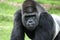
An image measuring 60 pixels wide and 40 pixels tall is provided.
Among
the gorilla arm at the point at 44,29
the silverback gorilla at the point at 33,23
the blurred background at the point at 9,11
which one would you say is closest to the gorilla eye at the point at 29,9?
the silverback gorilla at the point at 33,23

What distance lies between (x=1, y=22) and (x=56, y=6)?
26.0 ft

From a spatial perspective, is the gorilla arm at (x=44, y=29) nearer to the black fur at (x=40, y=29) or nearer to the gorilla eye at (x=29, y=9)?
the black fur at (x=40, y=29)

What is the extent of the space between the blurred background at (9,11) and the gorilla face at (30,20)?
2.98 m

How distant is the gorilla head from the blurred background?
305 cm

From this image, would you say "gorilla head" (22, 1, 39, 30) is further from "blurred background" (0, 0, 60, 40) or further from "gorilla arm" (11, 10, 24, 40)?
"blurred background" (0, 0, 60, 40)

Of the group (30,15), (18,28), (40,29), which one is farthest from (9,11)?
(30,15)

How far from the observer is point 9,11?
17.3 m

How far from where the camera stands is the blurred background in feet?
36.5

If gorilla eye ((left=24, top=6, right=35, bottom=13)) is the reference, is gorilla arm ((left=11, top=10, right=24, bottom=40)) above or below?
below

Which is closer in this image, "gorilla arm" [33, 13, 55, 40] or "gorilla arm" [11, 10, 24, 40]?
"gorilla arm" [33, 13, 55, 40]

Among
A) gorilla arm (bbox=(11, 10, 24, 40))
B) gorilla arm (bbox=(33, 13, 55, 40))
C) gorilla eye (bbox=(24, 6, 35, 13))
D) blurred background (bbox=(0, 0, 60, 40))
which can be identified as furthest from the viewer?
blurred background (bbox=(0, 0, 60, 40))

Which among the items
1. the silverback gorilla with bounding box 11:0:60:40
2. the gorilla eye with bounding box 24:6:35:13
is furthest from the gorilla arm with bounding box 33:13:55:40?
the gorilla eye with bounding box 24:6:35:13

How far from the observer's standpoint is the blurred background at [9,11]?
1113 cm

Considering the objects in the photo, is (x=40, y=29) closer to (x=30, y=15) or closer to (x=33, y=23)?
(x=33, y=23)
